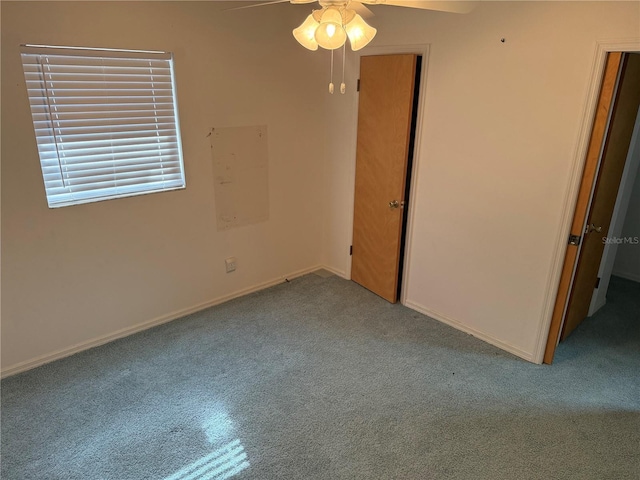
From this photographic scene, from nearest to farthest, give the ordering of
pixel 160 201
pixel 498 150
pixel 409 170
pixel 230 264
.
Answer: pixel 498 150 → pixel 160 201 → pixel 409 170 → pixel 230 264

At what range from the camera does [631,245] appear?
4059 millimetres

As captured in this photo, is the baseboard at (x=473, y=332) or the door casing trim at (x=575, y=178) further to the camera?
the baseboard at (x=473, y=332)

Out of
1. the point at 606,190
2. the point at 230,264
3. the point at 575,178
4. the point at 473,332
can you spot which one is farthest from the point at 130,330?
the point at 606,190

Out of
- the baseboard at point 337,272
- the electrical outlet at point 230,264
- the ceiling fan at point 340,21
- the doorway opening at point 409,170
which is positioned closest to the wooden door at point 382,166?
the doorway opening at point 409,170

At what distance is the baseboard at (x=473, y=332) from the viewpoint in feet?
9.50

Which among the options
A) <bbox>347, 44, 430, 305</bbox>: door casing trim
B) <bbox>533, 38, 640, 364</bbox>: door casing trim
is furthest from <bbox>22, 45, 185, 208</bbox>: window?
<bbox>533, 38, 640, 364</bbox>: door casing trim

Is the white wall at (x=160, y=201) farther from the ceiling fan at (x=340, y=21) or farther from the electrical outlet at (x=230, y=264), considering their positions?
the ceiling fan at (x=340, y=21)

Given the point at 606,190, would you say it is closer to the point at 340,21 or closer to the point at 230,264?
the point at 340,21

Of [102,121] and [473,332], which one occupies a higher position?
[102,121]

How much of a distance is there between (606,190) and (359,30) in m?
2.10

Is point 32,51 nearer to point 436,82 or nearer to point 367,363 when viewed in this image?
point 436,82

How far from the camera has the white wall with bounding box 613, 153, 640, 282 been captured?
3.89 metres

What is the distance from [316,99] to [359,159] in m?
0.68

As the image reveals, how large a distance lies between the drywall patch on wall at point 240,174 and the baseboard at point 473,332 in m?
1.53
